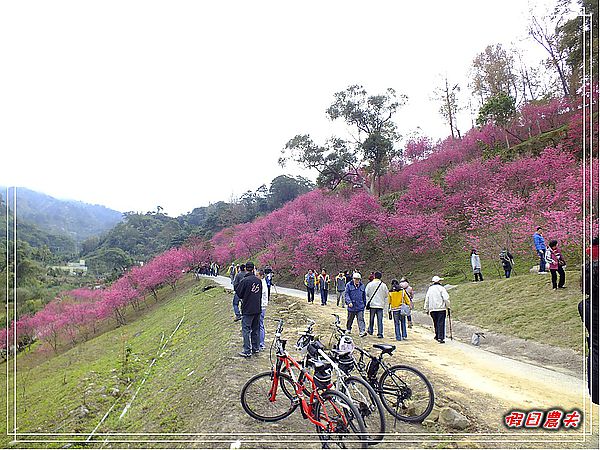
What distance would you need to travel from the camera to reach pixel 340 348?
4.18 meters

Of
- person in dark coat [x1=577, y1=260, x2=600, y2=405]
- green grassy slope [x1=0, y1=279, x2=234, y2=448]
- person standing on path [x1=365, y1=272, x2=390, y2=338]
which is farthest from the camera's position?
person standing on path [x1=365, y1=272, x2=390, y2=338]

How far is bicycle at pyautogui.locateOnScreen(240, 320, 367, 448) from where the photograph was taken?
3.37 meters

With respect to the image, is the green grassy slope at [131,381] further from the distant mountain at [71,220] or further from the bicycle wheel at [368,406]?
the distant mountain at [71,220]

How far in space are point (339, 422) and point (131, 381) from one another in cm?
977

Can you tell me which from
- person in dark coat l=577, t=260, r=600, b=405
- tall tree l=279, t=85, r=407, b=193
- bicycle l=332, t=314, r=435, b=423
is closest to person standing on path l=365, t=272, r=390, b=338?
bicycle l=332, t=314, r=435, b=423

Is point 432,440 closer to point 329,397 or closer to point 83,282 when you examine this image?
point 329,397

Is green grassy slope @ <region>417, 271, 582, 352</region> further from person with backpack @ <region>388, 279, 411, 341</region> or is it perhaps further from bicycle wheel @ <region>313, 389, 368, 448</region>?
bicycle wheel @ <region>313, 389, 368, 448</region>

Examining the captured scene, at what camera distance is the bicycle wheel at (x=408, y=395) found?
4094 mm

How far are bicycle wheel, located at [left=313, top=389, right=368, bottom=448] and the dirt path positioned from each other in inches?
31.2

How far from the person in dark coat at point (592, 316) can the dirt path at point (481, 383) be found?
36 cm

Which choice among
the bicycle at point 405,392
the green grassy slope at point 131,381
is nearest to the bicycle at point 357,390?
the bicycle at point 405,392

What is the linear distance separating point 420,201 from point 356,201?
4119 millimetres

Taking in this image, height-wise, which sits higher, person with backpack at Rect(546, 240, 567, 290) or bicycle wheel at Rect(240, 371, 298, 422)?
Result: person with backpack at Rect(546, 240, 567, 290)

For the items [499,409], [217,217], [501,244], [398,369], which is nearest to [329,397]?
[398,369]
